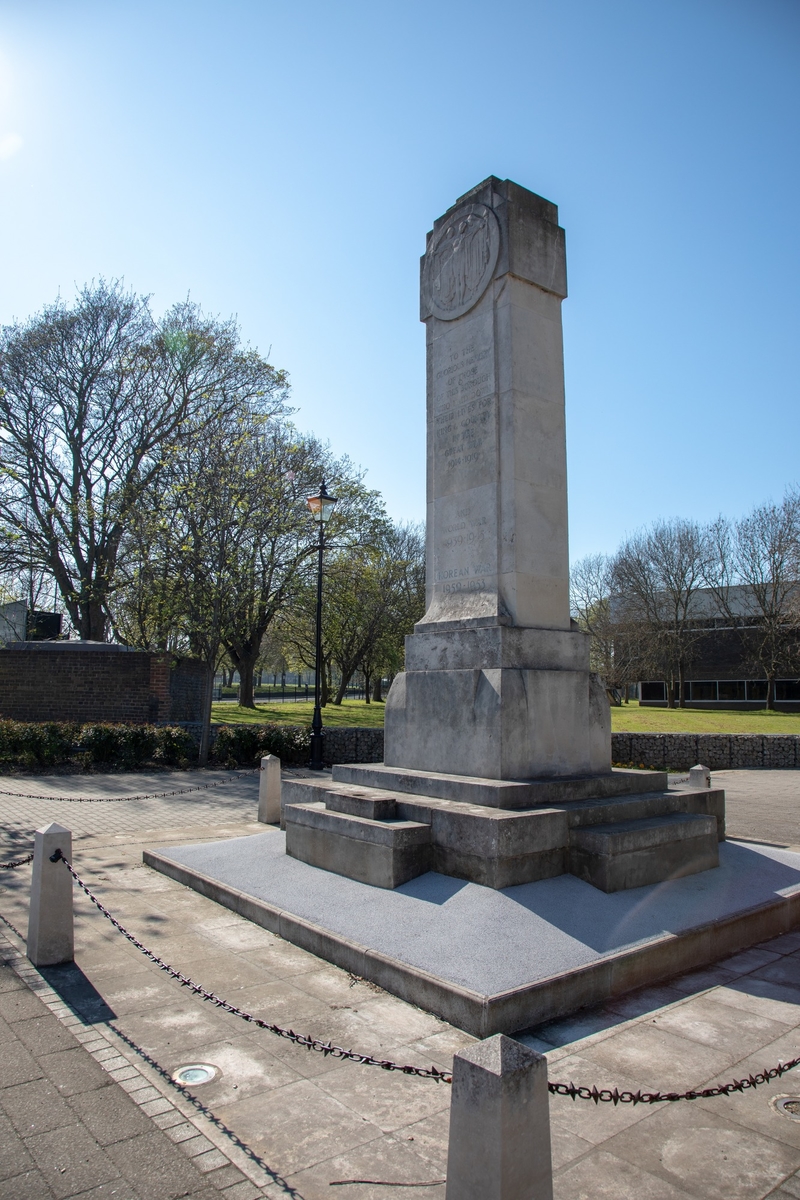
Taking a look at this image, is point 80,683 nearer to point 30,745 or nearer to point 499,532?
point 30,745

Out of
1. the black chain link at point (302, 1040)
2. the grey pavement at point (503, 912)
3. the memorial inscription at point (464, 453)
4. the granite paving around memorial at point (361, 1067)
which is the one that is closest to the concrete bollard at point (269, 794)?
the grey pavement at point (503, 912)

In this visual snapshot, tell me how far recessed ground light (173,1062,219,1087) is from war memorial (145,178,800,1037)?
1272mm

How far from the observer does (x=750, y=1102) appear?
3436 millimetres

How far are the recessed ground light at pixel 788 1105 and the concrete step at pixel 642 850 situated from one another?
2.03 m

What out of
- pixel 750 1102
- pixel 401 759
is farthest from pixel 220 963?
pixel 750 1102

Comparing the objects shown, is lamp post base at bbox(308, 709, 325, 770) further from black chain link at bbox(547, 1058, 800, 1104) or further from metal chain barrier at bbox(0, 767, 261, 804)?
black chain link at bbox(547, 1058, 800, 1104)

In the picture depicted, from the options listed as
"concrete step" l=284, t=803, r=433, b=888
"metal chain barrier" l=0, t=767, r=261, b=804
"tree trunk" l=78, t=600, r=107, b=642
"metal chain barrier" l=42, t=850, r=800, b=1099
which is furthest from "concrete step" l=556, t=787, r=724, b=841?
"tree trunk" l=78, t=600, r=107, b=642

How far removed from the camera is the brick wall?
19516 mm

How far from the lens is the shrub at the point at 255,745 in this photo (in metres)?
17.5

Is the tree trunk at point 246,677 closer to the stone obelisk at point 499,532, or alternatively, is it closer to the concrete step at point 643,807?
the stone obelisk at point 499,532

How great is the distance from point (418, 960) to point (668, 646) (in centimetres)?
4277

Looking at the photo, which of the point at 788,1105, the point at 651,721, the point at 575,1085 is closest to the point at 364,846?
the point at 575,1085

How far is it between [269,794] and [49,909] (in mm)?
5437

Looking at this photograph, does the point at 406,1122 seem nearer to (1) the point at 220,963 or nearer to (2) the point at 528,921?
(2) the point at 528,921
